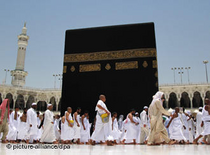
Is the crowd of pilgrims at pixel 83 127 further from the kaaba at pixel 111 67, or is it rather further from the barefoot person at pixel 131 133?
the kaaba at pixel 111 67

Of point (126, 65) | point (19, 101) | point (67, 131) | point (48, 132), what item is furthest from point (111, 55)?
point (19, 101)

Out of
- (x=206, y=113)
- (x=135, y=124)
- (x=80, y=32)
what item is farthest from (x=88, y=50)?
(x=206, y=113)

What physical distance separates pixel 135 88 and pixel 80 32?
3.07 meters

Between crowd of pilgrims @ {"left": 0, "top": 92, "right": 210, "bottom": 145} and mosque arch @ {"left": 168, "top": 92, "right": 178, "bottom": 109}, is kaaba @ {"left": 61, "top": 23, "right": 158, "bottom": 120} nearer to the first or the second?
crowd of pilgrims @ {"left": 0, "top": 92, "right": 210, "bottom": 145}

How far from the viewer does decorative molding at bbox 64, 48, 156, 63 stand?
7355mm

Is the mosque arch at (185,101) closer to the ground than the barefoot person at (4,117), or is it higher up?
higher up

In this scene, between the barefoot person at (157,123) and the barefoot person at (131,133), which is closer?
the barefoot person at (157,123)

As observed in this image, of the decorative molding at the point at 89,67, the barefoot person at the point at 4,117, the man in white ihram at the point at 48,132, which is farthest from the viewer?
the decorative molding at the point at 89,67

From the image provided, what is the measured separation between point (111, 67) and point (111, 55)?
0.45 m

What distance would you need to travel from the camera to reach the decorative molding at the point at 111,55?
7355 millimetres

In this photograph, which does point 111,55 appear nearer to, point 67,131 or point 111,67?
point 111,67

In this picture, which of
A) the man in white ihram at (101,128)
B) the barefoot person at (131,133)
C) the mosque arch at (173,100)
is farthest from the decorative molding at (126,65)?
the mosque arch at (173,100)

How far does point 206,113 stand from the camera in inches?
165

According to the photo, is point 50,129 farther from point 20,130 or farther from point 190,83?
point 190,83
